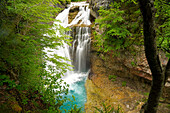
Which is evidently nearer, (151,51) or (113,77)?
(151,51)

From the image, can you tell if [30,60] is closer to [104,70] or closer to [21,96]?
[21,96]

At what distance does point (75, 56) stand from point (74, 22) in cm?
511

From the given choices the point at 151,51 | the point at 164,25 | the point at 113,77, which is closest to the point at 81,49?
the point at 113,77

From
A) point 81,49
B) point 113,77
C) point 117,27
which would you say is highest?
point 117,27

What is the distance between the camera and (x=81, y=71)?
35.0ft

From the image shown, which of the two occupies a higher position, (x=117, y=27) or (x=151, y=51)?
(x=117, y=27)

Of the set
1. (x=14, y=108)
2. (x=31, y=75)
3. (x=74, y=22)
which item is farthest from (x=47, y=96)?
(x=74, y=22)

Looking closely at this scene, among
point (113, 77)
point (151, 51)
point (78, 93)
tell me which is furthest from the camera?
point (113, 77)

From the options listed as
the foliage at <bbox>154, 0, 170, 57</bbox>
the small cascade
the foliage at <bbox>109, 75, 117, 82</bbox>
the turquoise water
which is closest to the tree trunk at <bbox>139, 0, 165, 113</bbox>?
the foliage at <bbox>154, 0, 170, 57</bbox>

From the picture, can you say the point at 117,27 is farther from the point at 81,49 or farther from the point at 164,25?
the point at 81,49

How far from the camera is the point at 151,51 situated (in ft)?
4.79

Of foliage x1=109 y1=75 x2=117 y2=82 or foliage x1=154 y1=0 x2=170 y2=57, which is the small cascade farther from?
foliage x1=154 y1=0 x2=170 y2=57

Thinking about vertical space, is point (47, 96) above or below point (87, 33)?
below

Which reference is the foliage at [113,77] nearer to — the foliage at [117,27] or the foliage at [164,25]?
the foliage at [117,27]
